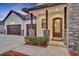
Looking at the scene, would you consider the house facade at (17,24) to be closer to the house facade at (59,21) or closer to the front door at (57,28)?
the house facade at (59,21)

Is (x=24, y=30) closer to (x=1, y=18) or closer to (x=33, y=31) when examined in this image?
(x=33, y=31)

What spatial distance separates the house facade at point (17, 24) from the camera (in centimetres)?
310

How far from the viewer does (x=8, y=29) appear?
10.2ft

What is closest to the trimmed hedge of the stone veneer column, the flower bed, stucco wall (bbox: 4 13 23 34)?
the flower bed

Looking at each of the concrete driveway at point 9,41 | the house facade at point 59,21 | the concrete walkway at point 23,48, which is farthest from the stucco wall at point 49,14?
the concrete driveway at point 9,41

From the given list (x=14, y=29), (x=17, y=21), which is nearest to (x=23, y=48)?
(x=14, y=29)

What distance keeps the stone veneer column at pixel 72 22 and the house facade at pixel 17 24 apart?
714 mm

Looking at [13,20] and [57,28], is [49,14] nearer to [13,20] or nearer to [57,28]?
[57,28]

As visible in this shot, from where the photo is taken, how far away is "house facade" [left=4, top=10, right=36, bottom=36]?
10.2 ft

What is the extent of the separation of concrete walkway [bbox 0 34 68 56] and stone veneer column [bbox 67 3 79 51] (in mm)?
168

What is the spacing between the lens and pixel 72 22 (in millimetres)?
2965

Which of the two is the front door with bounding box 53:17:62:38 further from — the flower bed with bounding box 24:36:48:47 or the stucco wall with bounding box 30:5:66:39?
the flower bed with bounding box 24:36:48:47

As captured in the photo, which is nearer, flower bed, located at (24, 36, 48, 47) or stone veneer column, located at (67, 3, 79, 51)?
stone veneer column, located at (67, 3, 79, 51)

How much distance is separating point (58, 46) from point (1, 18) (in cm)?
126
